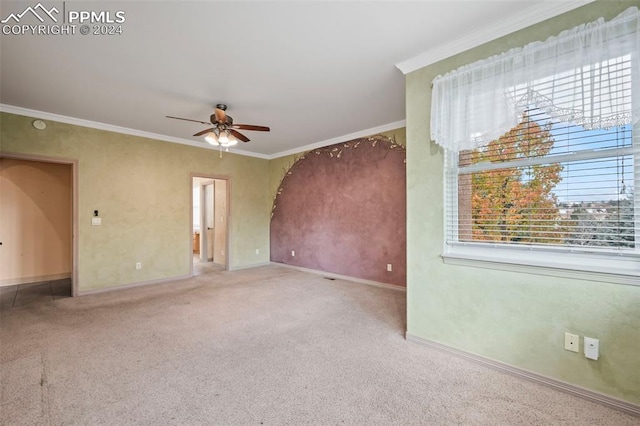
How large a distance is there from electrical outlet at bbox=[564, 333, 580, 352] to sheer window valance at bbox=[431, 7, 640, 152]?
138 centimetres

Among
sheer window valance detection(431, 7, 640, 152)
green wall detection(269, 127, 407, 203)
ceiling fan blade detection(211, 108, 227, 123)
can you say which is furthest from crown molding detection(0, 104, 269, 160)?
sheer window valance detection(431, 7, 640, 152)

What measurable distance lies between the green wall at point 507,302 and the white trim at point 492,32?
4 centimetres

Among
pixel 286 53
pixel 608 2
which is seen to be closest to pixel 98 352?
pixel 286 53

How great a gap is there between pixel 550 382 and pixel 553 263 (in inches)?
33.0

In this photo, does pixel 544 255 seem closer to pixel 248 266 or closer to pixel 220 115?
pixel 220 115

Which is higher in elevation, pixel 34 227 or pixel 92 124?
pixel 92 124

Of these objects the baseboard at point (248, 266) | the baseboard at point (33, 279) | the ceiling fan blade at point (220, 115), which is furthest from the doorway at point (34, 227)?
the ceiling fan blade at point (220, 115)

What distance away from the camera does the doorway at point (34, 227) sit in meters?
4.78

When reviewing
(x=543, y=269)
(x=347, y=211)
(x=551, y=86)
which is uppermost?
(x=551, y=86)

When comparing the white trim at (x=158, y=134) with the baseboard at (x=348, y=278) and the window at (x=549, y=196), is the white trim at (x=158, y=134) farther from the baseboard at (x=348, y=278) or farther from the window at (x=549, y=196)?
the baseboard at (x=348, y=278)

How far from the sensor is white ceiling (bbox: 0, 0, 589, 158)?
1928 mm

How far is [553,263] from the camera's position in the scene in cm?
188

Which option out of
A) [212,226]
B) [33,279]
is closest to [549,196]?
[212,226]

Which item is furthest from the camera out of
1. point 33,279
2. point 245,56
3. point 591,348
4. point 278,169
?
point 278,169
